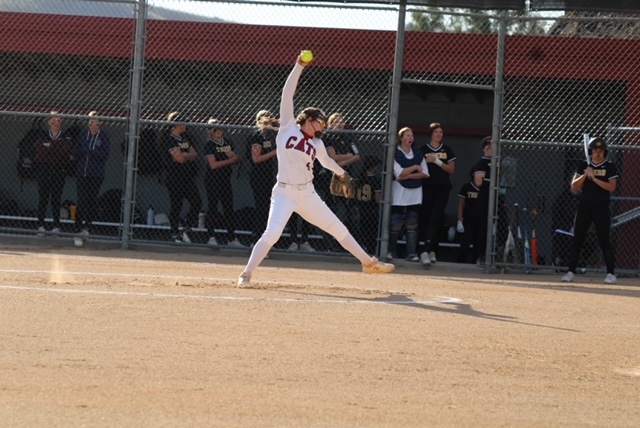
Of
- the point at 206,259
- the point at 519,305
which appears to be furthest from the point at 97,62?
the point at 519,305

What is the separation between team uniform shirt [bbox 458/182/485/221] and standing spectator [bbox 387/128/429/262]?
29.6 inches

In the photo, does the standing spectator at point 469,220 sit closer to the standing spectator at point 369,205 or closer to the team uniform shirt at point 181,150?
the standing spectator at point 369,205

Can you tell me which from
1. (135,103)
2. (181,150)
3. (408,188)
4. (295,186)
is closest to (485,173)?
(408,188)

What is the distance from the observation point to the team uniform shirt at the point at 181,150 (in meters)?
15.5

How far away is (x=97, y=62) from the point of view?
1858 centimetres

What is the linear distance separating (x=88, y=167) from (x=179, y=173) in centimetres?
118

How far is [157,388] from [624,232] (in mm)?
10769

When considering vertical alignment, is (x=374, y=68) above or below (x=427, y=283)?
above

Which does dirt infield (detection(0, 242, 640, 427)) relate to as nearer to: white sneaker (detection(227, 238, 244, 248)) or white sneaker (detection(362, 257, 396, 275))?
white sneaker (detection(362, 257, 396, 275))

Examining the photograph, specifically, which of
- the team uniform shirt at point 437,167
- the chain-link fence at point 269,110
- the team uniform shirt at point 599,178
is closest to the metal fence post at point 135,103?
the chain-link fence at point 269,110

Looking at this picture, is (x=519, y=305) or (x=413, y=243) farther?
(x=413, y=243)

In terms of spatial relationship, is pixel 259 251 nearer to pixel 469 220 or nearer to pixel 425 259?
pixel 425 259

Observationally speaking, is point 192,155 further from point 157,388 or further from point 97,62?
point 157,388

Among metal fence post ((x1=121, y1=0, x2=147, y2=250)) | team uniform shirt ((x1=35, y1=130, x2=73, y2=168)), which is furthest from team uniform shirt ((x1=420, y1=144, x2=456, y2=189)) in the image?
team uniform shirt ((x1=35, y1=130, x2=73, y2=168))
